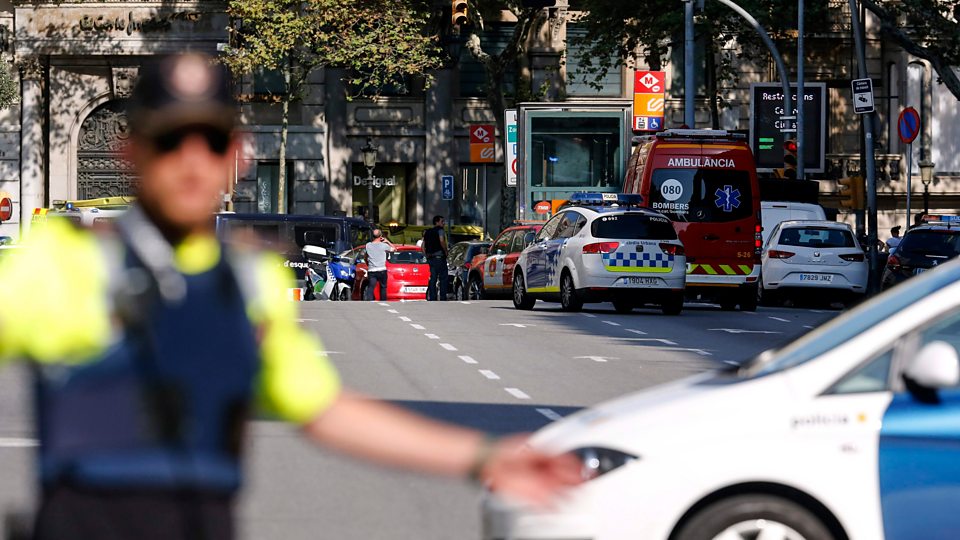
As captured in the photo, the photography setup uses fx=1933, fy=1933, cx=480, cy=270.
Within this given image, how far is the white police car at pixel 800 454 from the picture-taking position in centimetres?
590

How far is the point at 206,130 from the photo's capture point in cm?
310

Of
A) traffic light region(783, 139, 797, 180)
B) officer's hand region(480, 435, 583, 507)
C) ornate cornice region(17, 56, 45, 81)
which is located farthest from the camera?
ornate cornice region(17, 56, 45, 81)

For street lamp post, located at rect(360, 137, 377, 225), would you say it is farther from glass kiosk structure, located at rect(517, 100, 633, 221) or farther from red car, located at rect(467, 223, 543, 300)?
glass kiosk structure, located at rect(517, 100, 633, 221)

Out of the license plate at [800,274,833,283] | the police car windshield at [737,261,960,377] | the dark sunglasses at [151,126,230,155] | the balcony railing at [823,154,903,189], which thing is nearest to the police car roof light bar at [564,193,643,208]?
the license plate at [800,274,833,283]

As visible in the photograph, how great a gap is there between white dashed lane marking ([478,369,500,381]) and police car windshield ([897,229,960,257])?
1567cm

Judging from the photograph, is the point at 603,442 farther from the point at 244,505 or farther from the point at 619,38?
the point at 619,38

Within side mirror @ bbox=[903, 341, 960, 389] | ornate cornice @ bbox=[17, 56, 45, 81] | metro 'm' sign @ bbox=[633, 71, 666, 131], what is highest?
ornate cornice @ bbox=[17, 56, 45, 81]

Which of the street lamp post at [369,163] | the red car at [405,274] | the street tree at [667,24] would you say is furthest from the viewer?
the street lamp post at [369,163]

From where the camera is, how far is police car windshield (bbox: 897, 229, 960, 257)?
31.5 meters

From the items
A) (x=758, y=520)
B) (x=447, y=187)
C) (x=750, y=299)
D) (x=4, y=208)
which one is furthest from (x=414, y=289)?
(x=758, y=520)

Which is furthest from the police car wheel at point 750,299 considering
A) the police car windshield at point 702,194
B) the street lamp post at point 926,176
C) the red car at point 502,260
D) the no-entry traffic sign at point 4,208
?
the street lamp post at point 926,176

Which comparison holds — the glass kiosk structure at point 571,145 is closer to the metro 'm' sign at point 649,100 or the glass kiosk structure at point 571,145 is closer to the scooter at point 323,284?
the scooter at point 323,284

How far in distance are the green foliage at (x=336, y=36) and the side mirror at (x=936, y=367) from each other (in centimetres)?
4533

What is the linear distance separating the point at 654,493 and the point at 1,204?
44.5 m
